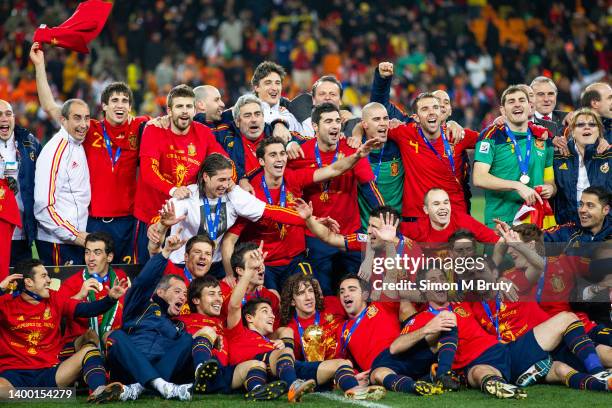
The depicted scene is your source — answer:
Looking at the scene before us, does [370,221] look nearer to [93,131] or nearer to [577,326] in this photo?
[577,326]

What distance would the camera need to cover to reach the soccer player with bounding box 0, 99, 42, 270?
8742 mm

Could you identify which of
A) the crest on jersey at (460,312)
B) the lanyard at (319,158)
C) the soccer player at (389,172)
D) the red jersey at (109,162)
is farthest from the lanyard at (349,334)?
the red jersey at (109,162)

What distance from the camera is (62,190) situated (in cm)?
893

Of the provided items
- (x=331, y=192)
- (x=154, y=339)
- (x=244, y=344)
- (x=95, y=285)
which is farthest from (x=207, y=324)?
(x=331, y=192)

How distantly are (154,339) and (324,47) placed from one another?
16.7 meters

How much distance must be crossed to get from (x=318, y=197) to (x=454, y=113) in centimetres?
1308

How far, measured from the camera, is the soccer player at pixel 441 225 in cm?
827

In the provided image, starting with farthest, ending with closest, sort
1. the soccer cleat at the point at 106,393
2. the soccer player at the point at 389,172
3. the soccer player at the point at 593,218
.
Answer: the soccer player at the point at 389,172 → the soccer player at the point at 593,218 → the soccer cleat at the point at 106,393

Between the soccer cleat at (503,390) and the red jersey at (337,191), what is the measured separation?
227cm

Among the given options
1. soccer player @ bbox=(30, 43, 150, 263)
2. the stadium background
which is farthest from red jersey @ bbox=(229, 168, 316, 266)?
the stadium background

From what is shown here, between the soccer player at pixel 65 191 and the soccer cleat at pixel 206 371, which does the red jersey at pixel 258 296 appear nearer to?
the soccer cleat at pixel 206 371

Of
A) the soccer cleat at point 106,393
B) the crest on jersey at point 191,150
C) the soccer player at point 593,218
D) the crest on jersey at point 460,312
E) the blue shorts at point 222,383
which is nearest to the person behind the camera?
the soccer cleat at point 106,393

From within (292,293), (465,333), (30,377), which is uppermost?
(292,293)

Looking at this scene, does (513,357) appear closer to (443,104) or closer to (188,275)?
(188,275)
